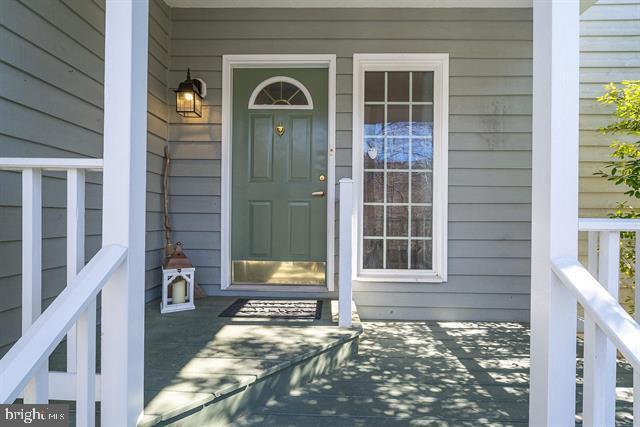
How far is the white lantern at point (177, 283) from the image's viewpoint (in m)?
2.75

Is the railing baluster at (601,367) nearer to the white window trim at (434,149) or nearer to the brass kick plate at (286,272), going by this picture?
the white window trim at (434,149)

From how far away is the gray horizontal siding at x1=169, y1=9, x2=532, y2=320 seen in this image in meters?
3.21

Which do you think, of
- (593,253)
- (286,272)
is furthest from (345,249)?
(593,253)

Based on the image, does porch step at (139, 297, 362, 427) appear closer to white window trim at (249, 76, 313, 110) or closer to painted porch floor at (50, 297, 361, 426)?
painted porch floor at (50, 297, 361, 426)

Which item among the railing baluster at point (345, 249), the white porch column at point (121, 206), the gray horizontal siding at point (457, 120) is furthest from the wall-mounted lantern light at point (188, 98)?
the white porch column at point (121, 206)

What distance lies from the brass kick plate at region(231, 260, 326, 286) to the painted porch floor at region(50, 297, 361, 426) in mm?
576

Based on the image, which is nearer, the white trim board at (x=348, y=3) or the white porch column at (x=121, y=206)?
the white porch column at (x=121, y=206)

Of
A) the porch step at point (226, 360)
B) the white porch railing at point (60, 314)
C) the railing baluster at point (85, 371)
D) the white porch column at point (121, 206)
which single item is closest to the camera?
the white porch railing at point (60, 314)

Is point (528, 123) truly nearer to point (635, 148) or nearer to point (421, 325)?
point (635, 148)

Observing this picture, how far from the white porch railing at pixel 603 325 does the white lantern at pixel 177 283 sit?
2.34 meters

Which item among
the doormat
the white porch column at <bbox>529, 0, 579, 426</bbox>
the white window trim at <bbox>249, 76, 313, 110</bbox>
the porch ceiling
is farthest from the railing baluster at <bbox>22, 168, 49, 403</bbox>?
the porch ceiling

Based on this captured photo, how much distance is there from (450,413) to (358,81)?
2462 mm

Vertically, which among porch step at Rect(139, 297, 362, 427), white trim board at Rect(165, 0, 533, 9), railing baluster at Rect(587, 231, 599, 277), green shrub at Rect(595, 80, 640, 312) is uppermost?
white trim board at Rect(165, 0, 533, 9)

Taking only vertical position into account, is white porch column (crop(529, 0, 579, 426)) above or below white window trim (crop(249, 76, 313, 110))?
below
